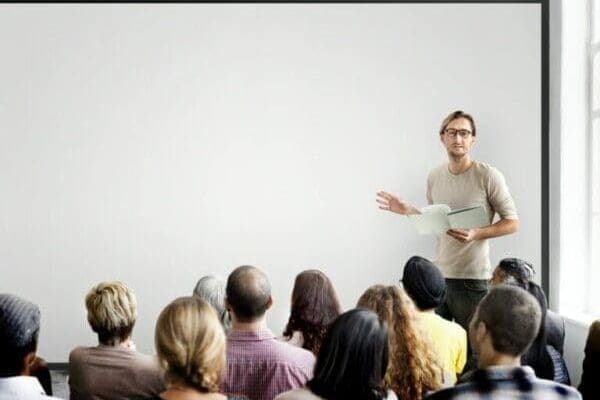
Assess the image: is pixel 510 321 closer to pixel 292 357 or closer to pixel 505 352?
pixel 505 352

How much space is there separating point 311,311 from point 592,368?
1.09 m

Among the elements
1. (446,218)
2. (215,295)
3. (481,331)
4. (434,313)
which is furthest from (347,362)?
(446,218)

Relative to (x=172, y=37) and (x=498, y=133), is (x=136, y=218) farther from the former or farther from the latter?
(x=498, y=133)

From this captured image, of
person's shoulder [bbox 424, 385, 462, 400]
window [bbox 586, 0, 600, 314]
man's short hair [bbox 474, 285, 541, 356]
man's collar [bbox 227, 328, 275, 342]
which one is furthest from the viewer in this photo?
window [bbox 586, 0, 600, 314]

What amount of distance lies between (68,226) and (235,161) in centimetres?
123

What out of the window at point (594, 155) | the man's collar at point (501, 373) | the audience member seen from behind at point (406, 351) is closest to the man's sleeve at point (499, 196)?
the window at point (594, 155)

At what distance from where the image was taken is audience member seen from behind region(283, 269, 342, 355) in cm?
320

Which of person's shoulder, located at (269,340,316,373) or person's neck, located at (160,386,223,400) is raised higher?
person's neck, located at (160,386,223,400)

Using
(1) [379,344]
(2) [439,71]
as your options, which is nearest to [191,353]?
(1) [379,344]

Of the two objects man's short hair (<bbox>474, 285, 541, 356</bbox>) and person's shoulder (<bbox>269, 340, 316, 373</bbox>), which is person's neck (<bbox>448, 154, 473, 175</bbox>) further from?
man's short hair (<bbox>474, 285, 541, 356</bbox>)

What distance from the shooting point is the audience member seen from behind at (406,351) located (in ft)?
8.98

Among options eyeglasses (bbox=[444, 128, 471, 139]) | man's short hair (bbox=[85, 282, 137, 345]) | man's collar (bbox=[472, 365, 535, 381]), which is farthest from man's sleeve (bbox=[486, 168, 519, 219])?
man's collar (bbox=[472, 365, 535, 381])

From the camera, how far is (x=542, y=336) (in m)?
3.33

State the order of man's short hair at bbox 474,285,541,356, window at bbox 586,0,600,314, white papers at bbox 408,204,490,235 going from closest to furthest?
1. man's short hair at bbox 474,285,541,356
2. white papers at bbox 408,204,490,235
3. window at bbox 586,0,600,314
